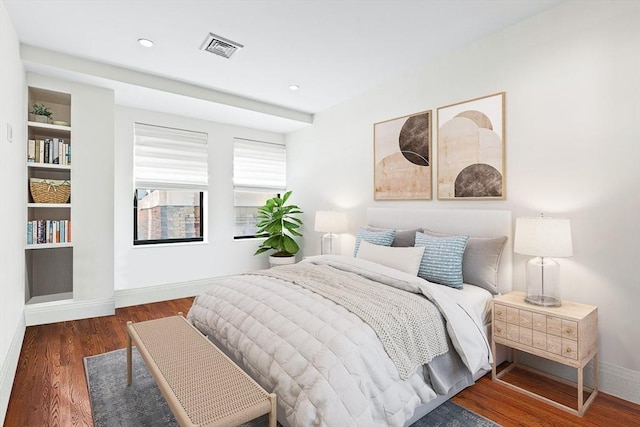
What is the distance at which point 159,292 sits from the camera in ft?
13.8

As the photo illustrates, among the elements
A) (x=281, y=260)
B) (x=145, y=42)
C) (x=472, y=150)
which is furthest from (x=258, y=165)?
(x=472, y=150)

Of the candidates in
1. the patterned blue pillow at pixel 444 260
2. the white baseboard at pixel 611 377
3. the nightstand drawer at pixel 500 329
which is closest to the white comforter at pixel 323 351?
the nightstand drawer at pixel 500 329

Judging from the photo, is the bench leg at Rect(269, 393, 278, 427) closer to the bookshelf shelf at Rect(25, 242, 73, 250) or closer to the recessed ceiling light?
the recessed ceiling light

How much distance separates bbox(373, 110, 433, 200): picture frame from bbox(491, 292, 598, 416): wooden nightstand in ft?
4.38

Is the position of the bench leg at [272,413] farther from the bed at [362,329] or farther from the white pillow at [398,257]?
the white pillow at [398,257]

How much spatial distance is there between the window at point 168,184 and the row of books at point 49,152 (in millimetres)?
773

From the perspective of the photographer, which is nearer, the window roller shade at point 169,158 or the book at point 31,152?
the book at point 31,152

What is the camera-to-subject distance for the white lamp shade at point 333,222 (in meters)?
4.01

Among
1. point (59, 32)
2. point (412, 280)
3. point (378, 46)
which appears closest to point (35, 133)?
point (59, 32)

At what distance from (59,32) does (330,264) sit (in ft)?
9.52

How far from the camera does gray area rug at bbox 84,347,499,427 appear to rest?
184 centimetres

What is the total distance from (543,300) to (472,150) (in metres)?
1.33

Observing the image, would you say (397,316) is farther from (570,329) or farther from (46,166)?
(46,166)

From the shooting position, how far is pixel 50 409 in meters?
1.96
